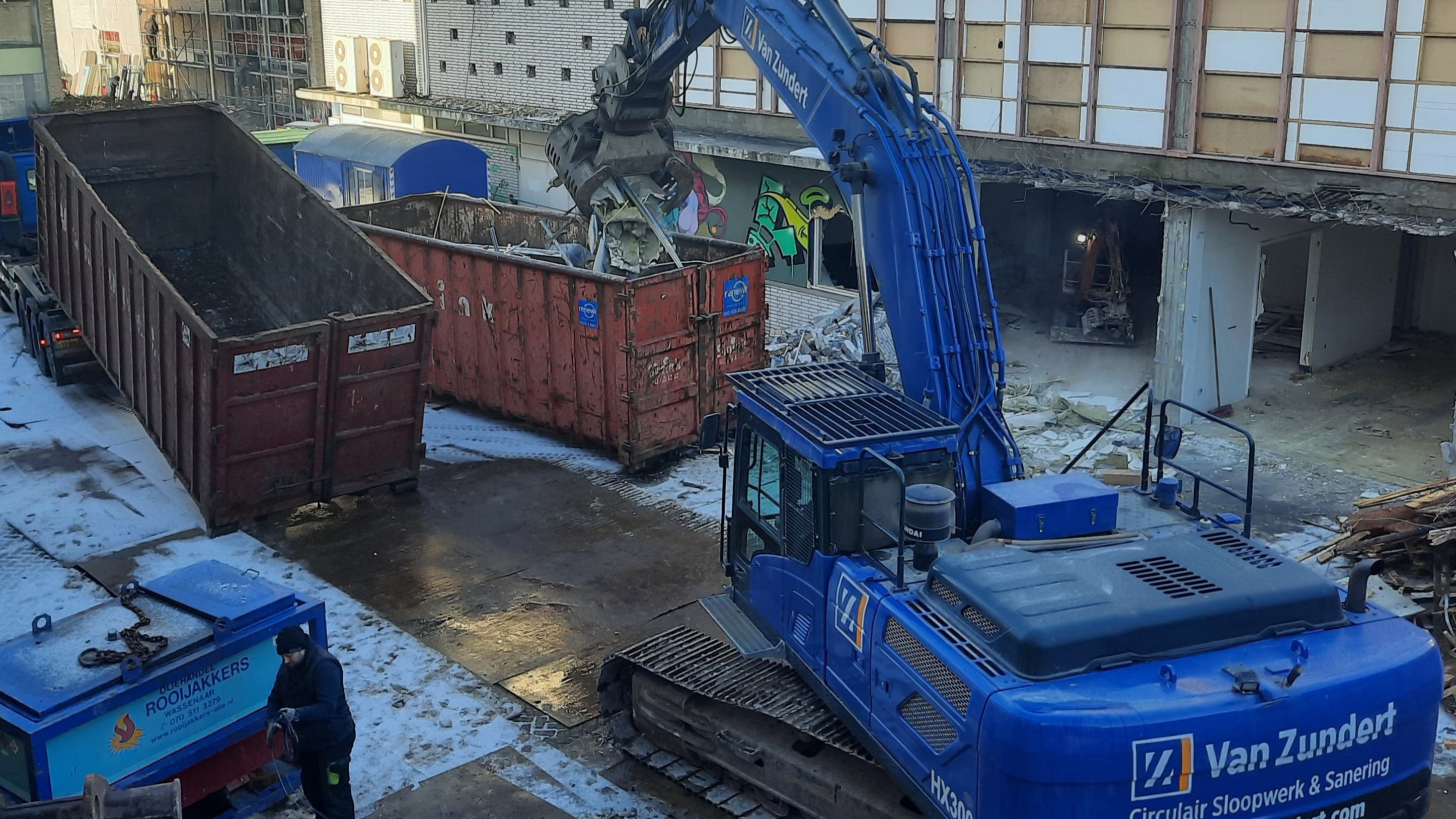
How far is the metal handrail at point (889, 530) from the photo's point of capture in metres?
Result: 6.86

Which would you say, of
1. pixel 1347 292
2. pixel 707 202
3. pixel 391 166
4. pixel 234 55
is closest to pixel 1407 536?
pixel 1347 292

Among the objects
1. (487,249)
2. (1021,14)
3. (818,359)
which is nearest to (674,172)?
(487,249)

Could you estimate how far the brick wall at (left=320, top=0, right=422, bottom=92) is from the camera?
28047 millimetres

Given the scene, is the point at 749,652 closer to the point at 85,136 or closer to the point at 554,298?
the point at 554,298

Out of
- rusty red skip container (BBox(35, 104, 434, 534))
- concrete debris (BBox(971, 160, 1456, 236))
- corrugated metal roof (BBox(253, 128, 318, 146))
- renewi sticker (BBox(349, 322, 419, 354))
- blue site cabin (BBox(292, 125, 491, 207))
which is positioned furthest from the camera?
corrugated metal roof (BBox(253, 128, 318, 146))

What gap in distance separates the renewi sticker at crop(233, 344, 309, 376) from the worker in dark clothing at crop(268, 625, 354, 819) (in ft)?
16.2

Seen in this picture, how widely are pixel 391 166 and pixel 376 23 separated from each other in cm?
670

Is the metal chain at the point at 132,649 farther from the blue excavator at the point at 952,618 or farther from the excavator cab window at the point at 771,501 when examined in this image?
the excavator cab window at the point at 771,501

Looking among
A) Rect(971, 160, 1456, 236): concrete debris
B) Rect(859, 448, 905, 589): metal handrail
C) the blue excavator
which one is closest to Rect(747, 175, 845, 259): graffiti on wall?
Rect(971, 160, 1456, 236): concrete debris

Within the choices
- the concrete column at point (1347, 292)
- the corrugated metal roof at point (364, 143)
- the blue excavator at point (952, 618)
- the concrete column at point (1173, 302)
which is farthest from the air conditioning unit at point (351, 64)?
the blue excavator at point (952, 618)

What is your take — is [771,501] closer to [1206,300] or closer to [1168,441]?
[1168,441]

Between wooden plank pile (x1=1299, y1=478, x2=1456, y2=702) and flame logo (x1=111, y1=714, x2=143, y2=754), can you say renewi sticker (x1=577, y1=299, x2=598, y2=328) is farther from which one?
flame logo (x1=111, y1=714, x2=143, y2=754)

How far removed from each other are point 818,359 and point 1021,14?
480 cm

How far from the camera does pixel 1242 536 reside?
7.26 m
